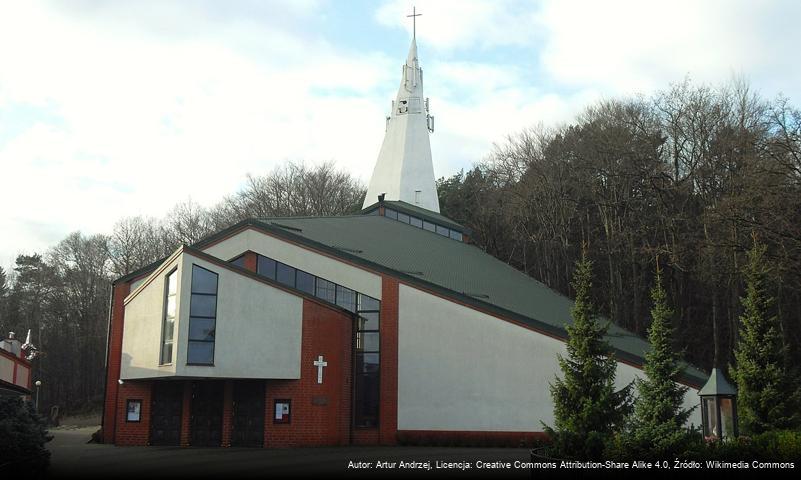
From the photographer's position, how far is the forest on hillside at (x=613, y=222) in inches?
1112

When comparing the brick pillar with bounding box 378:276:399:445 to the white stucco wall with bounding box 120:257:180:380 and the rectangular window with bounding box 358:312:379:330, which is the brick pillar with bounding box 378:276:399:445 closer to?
the rectangular window with bounding box 358:312:379:330

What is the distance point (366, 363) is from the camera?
27.5 meters

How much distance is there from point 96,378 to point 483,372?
46.1m

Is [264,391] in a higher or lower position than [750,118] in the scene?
lower

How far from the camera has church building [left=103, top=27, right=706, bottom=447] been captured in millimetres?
24812

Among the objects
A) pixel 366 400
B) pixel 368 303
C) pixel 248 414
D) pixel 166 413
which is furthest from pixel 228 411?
pixel 368 303

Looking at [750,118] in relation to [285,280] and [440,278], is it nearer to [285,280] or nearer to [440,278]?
[440,278]

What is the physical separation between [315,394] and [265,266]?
5.75 meters

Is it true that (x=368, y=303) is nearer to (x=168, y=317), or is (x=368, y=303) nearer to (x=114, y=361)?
(x=168, y=317)

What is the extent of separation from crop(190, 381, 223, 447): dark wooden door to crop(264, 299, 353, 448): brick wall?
1.75 meters

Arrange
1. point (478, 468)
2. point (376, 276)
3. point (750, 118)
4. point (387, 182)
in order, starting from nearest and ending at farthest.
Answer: point (478, 468) < point (376, 276) < point (750, 118) < point (387, 182)

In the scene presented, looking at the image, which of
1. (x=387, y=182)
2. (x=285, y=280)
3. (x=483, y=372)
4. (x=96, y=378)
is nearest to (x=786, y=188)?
(x=483, y=372)

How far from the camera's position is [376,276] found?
27953 mm

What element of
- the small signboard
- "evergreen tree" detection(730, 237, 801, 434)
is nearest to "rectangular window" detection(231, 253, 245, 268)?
the small signboard
